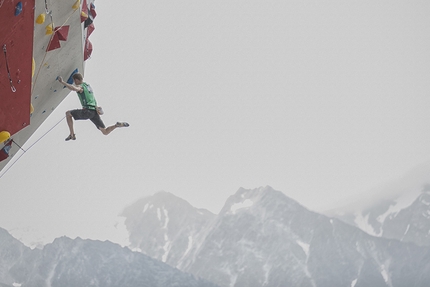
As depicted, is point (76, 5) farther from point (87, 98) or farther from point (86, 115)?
point (86, 115)

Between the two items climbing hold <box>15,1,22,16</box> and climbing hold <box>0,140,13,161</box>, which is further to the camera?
climbing hold <box>0,140,13,161</box>

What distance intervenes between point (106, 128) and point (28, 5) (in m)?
4.39

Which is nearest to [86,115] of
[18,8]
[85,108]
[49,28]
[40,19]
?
[85,108]

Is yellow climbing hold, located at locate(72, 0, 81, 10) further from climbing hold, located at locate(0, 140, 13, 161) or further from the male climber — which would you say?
climbing hold, located at locate(0, 140, 13, 161)

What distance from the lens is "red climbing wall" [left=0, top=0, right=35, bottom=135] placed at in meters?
6.15

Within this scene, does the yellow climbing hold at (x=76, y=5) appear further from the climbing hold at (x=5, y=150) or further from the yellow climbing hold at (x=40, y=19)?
the climbing hold at (x=5, y=150)

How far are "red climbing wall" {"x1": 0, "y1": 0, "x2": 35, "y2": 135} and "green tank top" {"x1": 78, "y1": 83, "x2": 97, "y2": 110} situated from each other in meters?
2.41

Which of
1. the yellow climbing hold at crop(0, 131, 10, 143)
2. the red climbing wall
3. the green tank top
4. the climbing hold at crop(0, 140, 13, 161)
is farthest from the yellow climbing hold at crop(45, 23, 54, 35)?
the climbing hold at crop(0, 140, 13, 161)

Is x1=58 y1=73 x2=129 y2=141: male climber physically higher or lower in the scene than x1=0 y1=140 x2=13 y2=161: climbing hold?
higher

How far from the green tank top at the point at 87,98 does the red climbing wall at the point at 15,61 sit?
2.41 metres

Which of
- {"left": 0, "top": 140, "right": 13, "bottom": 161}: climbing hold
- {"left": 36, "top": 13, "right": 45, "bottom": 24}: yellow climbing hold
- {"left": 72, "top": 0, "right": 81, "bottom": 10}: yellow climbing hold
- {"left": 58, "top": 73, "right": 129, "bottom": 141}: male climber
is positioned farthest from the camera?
{"left": 0, "top": 140, "right": 13, "bottom": 161}: climbing hold

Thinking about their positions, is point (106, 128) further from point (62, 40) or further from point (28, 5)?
point (28, 5)

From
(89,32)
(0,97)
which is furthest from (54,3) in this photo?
(89,32)

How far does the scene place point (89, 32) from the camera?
14.3 m
